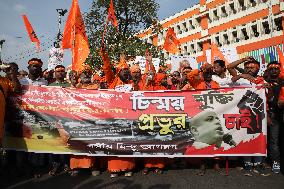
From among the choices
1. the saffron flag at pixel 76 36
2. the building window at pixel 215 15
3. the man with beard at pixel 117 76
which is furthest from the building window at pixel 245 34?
the man with beard at pixel 117 76

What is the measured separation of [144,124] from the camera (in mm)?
6188

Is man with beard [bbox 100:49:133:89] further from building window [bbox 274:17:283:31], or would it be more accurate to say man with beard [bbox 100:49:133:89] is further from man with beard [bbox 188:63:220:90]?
building window [bbox 274:17:283:31]

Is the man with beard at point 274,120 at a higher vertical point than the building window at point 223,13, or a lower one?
lower

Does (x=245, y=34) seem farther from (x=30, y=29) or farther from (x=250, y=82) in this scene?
(x=250, y=82)

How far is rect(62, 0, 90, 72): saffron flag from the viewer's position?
907cm

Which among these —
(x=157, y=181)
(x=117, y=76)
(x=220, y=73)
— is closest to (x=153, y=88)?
(x=117, y=76)

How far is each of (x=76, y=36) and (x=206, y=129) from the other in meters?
4.86

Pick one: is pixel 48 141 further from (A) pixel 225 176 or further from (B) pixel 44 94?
(A) pixel 225 176

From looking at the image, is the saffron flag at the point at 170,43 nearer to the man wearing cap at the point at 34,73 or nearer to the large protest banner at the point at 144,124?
the man wearing cap at the point at 34,73

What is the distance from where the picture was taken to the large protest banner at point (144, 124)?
20.1 feet

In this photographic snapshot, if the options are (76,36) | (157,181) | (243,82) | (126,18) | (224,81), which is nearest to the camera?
(157,181)

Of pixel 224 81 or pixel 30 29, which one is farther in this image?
pixel 30 29

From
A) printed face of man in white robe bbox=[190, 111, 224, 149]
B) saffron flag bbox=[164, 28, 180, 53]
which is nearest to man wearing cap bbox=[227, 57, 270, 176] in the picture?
printed face of man in white robe bbox=[190, 111, 224, 149]

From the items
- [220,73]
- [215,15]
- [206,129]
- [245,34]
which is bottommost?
[206,129]
